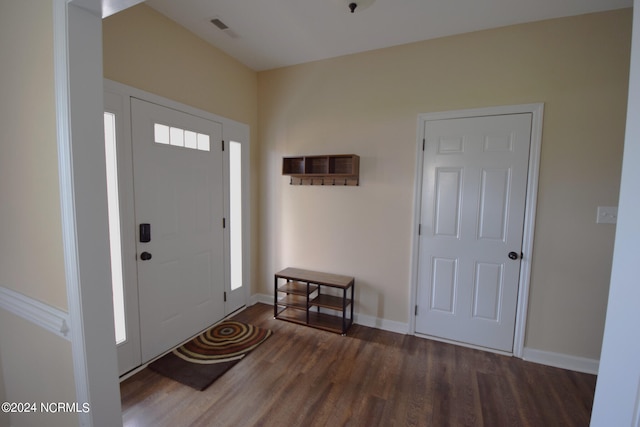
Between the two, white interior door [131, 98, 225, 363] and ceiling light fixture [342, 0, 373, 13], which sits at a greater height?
ceiling light fixture [342, 0, 373, 13]

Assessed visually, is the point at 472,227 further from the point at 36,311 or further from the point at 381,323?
the point at 36,311

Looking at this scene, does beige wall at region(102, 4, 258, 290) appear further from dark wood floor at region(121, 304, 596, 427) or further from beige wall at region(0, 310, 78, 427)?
dark wood floor at region(121, 304, 596, 427)

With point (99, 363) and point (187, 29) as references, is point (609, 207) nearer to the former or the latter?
point (99, 363)

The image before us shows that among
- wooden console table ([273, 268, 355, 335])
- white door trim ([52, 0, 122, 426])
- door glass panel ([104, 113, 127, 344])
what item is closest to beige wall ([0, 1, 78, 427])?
white door trim ([52, 0, 122, 426])

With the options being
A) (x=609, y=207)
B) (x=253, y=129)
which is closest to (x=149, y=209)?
(x=253, y=129)

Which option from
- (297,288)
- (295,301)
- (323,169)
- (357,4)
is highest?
(357,4)

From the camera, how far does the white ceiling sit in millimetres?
2098

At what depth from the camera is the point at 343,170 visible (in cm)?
296

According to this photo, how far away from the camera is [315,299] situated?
3.07m

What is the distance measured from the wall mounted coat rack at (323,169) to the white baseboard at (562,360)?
2233 millimetres

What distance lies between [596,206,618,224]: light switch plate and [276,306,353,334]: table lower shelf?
2.36 m

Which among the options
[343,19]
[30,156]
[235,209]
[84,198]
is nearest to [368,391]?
[84,198]

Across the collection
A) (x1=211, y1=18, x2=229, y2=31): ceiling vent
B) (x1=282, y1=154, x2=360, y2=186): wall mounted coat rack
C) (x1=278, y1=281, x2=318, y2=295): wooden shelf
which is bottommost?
(x1=278, y1=281, x2=318, y2=295): wooden shelf

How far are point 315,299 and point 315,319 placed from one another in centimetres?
22
